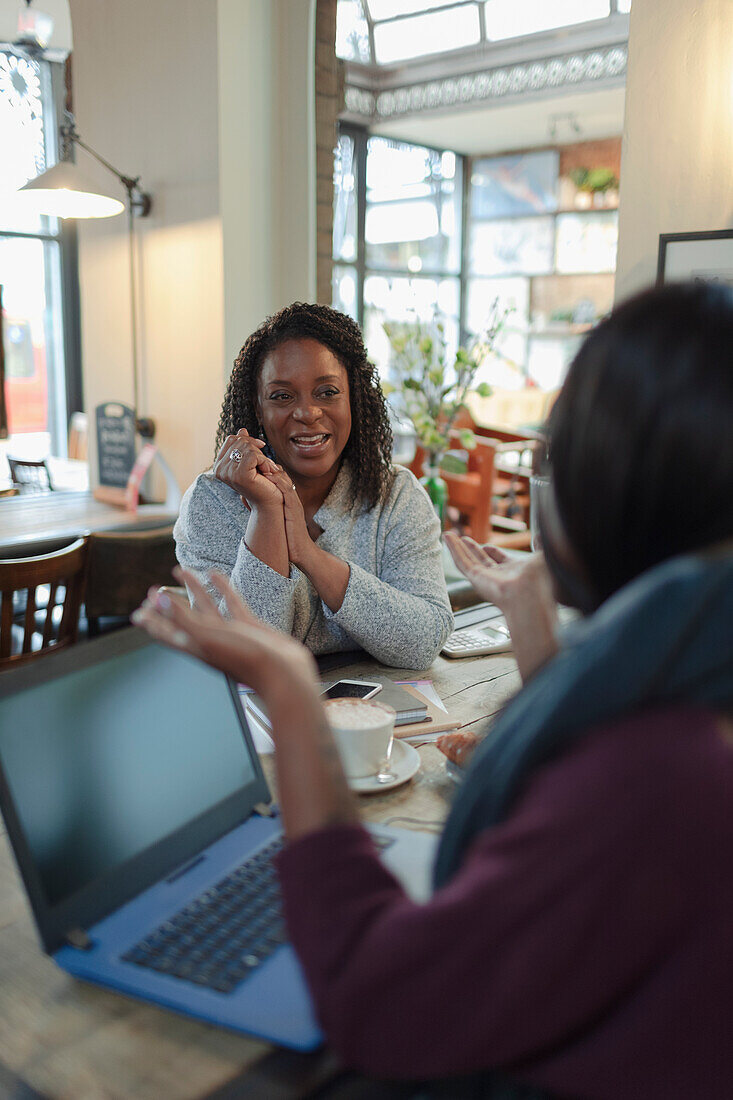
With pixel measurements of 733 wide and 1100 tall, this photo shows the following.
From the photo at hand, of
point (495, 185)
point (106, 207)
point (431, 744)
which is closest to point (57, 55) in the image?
point (106, 207)

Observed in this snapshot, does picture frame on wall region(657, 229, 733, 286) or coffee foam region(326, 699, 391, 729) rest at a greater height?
picture frame on wall region(657, 229, 733, 286)

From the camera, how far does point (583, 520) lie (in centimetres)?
55

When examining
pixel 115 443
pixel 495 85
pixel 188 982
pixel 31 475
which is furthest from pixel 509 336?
pixel 188 982

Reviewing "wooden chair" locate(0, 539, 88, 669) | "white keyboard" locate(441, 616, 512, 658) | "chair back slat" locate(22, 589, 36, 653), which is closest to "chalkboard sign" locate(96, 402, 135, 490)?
"wooden chair" locate(0, 539, 88, 669)

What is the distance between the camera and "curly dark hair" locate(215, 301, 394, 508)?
1748mm

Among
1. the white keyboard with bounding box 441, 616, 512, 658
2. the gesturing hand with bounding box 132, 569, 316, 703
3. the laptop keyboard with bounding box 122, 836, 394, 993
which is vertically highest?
the gesturing hand with bounding box 132, 569, 316, 703

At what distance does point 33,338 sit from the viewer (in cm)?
579

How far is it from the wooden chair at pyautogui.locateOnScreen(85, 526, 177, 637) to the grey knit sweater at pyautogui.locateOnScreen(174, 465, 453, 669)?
96 cm

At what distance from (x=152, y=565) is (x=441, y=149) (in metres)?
6.16

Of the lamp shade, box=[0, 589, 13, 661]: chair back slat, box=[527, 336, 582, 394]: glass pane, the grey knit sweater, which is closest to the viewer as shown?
the grey knit sweater

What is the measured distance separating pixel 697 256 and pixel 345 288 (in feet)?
17.0

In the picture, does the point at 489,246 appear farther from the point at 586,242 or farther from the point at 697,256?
the point at 697,256

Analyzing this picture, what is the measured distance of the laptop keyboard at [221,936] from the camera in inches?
27.3

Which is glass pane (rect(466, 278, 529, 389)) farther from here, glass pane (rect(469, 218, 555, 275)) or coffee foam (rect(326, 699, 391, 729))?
coffee foam (rect(326, 699, 391, 729))
